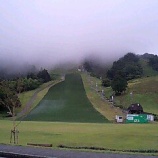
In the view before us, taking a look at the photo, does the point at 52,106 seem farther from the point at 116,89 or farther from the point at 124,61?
the point at 124,61

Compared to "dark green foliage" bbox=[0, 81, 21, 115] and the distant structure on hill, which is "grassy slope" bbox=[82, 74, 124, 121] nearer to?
the distant structure on hill

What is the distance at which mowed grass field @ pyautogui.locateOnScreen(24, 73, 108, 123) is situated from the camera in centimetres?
7046

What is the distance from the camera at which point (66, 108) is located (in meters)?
84.8

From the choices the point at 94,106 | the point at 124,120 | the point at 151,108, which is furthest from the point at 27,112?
the point at 151,108

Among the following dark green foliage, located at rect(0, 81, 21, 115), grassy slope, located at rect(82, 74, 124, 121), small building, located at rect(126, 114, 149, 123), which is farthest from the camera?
grassy slope, located at rect(82, 74, 124, 121)

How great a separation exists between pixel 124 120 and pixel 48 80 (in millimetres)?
87221

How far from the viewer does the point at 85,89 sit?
386 feet

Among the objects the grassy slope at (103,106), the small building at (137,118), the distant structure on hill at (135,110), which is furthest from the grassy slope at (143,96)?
the small building at (137,118)

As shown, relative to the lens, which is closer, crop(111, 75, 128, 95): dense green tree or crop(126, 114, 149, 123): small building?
crop(126, 114, 149, 123): small building

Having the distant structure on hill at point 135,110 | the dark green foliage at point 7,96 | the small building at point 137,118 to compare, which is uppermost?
the dark green foliage at point 7,96

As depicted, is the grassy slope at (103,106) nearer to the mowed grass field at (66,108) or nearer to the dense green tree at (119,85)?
the mowed grass field at (66,108)

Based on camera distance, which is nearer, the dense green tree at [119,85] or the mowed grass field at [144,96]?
the mowed grass field at [144,96]

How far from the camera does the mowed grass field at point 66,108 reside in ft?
231

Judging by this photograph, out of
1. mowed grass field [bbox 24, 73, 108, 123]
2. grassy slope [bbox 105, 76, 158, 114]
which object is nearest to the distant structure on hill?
grassy slope [bbox 105, 76, 158, 114]
